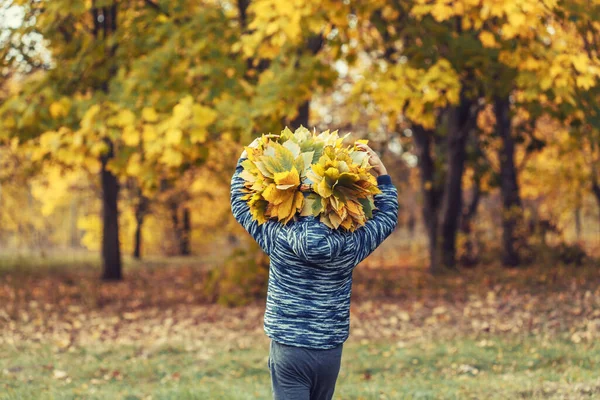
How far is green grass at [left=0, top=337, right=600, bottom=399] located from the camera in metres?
5.71

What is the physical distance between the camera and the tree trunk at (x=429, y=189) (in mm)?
14469

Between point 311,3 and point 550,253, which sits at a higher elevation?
point 311,3

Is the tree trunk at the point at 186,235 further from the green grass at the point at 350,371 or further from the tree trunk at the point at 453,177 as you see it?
the green grass at the point at 350,371

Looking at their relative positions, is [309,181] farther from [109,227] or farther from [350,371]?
[109,227]

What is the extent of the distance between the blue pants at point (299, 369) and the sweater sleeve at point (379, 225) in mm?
483

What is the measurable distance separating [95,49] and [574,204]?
48.4ft

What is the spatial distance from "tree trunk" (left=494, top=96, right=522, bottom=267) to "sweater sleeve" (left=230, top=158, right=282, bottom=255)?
40.1 feet

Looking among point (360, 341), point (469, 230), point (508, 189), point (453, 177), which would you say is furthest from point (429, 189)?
point (360, 341)

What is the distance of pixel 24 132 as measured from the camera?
8.94m

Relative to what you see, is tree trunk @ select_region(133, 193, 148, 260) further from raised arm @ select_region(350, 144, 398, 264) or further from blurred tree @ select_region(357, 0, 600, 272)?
raised arm @ select_region(350, 144, 398, 264)

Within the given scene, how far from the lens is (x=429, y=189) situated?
15211 mm

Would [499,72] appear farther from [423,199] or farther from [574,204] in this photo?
[574,204]

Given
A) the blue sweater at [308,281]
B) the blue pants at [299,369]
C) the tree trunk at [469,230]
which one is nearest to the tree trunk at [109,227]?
the tree trunk at [469,230]

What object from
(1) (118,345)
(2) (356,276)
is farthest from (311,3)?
(2) (356,276)
